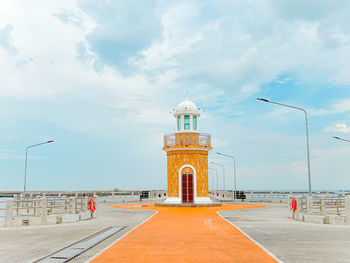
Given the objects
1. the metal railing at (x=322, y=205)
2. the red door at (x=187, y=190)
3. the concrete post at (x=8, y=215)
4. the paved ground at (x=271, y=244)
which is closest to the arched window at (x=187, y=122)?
the red door at (x=187, y=190)

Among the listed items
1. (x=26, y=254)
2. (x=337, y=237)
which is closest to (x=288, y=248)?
(x=337, y=237)

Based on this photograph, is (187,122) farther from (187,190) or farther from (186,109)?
(187,190)

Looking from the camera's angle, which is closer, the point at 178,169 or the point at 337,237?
the point at 337,237

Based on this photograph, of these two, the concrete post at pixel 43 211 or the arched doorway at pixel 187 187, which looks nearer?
the concrete post at pixel 43 211

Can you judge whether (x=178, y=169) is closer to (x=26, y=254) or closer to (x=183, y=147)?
(x=183, y=147)

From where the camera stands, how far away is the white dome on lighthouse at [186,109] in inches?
1282

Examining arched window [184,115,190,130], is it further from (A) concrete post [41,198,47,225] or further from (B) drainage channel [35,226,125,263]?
(B) drainage channel [35,226,125,263]

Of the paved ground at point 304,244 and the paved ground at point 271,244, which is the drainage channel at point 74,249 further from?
the paved ground at point 304,244

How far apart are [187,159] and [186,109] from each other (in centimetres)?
475

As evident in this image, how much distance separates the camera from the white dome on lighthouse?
107 ft

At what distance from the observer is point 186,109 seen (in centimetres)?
3253

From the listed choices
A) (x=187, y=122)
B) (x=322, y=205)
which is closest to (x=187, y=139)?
(x=187, y=122)

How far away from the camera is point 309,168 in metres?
21.0

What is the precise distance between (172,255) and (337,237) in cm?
695
